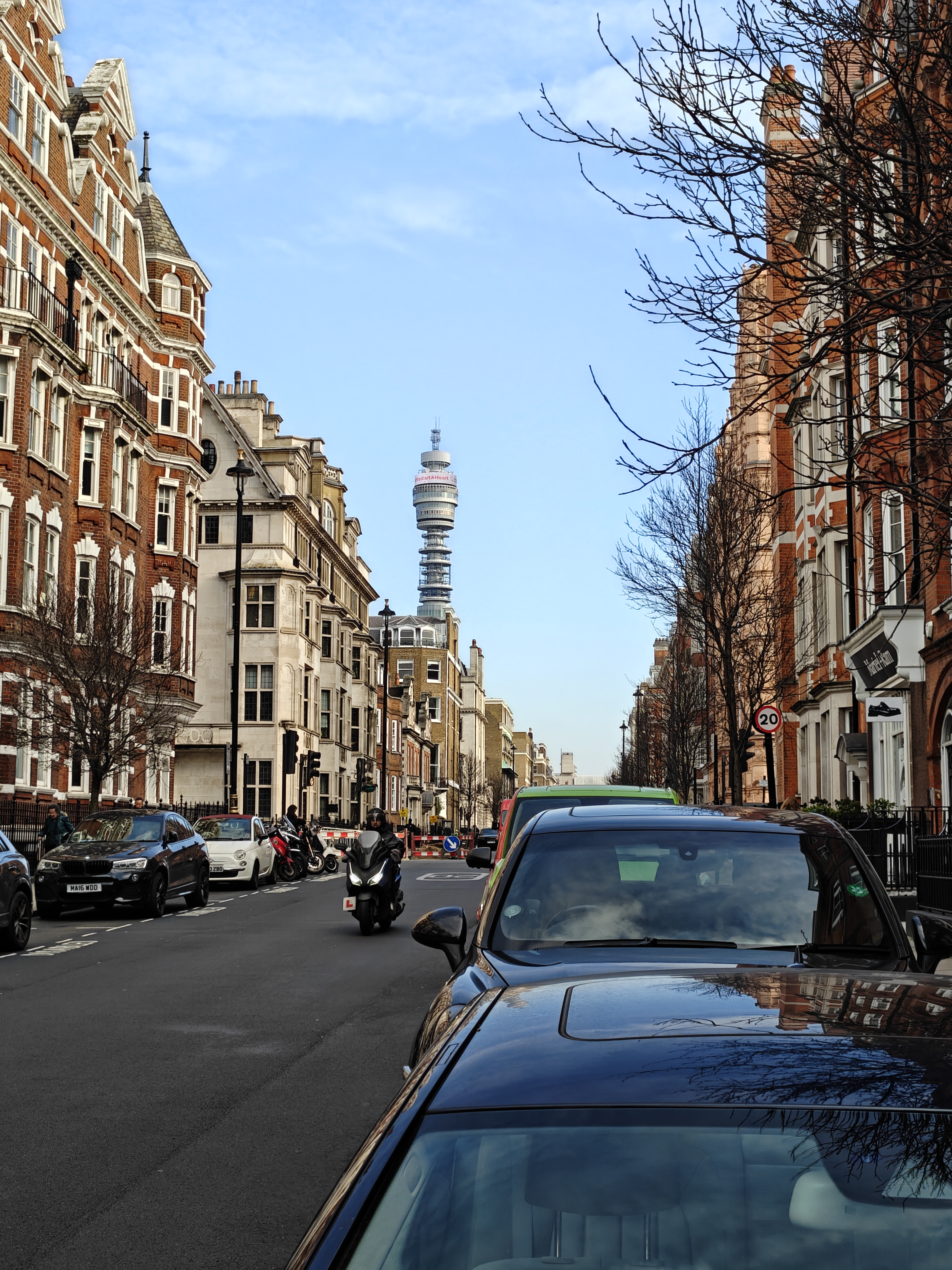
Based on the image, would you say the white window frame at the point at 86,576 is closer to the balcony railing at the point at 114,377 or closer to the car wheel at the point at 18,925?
the balcony railing at the point at 114,377

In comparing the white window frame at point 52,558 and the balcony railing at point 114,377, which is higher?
the balcony railing at point 114,377

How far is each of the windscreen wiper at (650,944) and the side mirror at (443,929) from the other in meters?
0.86

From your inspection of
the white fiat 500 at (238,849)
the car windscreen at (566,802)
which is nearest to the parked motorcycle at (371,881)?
the car windscreen at (566,802)

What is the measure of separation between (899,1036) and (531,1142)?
2.32 feet

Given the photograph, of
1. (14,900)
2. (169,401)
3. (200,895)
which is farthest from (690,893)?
(169,401)

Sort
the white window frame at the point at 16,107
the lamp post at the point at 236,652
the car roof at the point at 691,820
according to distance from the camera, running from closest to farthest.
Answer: the car roof at the point at 691,820 < the white window frame at the point at 16,107 < the lamp post at the point at 236,652

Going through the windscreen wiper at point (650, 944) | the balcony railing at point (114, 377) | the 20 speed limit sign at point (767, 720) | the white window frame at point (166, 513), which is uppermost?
the balcony railing at point (114, 377)

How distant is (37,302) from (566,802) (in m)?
30.0

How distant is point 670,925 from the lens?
533cm

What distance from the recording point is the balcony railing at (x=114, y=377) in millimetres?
43719

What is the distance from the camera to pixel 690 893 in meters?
5.46

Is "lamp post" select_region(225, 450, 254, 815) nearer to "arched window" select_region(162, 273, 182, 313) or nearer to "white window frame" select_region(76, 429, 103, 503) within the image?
"white window frame" select_region(76, 429, 103, 503)

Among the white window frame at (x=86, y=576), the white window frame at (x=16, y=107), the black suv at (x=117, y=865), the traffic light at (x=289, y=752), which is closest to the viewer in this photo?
the black suv at (x=117, y=865)

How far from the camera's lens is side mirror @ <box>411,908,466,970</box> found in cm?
607
